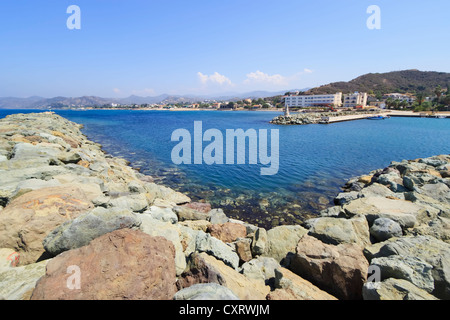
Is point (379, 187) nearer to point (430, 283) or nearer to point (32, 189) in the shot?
point (430, 283)

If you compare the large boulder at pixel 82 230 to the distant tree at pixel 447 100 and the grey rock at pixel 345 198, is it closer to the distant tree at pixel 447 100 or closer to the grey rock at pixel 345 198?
the grey rock at pixel 345 198

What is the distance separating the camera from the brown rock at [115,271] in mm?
3912

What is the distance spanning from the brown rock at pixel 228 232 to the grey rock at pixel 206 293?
4.60 metres

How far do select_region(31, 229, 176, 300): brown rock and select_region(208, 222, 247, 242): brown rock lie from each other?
4.11 metres

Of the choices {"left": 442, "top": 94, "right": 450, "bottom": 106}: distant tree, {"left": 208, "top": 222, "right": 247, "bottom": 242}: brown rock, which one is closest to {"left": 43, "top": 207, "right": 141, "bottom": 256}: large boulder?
{"left": 208, "top": 222, "right": 247, "bottom": 242}: brown rock

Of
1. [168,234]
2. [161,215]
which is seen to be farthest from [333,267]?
[161,215]

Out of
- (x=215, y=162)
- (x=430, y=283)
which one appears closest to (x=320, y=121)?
(x=215, y=162)

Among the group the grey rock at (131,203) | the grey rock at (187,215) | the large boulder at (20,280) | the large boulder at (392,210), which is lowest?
the grey rock at (187,215)

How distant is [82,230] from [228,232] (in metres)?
5.52

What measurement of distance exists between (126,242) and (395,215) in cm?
970

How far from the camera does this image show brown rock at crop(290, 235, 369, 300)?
211 inches

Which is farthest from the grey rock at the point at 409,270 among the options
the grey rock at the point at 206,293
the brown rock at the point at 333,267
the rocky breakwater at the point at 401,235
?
the grey rock at the point at 206,293

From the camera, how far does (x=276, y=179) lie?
19.0 metres

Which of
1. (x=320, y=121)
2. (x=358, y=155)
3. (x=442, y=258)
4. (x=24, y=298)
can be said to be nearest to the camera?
(x=24, y=298)
